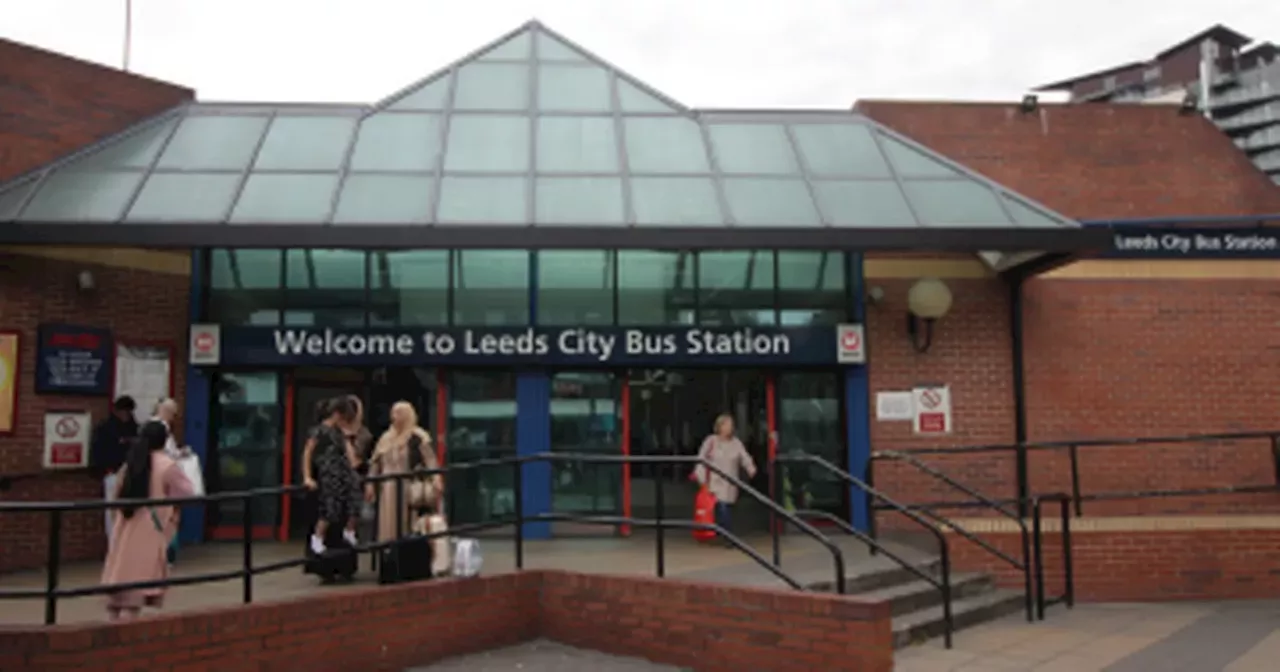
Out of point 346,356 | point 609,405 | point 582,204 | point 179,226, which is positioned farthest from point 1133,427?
point 179,226

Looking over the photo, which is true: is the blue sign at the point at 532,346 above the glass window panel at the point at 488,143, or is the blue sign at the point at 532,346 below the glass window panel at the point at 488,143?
below

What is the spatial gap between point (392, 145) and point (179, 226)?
281cm

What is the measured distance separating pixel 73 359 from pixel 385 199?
3493 millimetres

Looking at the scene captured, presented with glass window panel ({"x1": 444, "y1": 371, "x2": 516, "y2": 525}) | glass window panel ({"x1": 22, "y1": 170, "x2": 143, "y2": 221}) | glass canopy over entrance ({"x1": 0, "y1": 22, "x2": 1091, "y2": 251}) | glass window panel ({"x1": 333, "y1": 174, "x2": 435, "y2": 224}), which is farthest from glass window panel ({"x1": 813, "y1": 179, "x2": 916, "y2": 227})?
glass window panel ({"x1": 22, "y1": 170, "x2": 143, "y2": 221})

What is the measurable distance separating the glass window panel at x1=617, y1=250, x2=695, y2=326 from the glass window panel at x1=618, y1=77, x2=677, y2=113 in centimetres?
201

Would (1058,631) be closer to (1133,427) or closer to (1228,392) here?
(1133,427)

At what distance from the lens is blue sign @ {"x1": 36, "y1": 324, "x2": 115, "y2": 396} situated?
9.84 meters

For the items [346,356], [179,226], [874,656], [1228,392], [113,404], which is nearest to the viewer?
[874,656]

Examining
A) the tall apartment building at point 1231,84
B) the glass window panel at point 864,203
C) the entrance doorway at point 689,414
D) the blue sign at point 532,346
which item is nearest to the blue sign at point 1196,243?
the glass window panel at point 864,203

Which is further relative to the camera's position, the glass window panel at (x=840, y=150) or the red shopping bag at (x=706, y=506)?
the glass window panel at (x=840, y=150)

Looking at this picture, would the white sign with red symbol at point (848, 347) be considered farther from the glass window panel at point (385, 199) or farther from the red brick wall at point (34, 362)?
the red brick wall at point (34, 362)

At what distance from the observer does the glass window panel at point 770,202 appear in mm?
10227

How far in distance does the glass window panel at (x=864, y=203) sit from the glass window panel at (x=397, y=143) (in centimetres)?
433

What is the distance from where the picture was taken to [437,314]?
11.4 m
